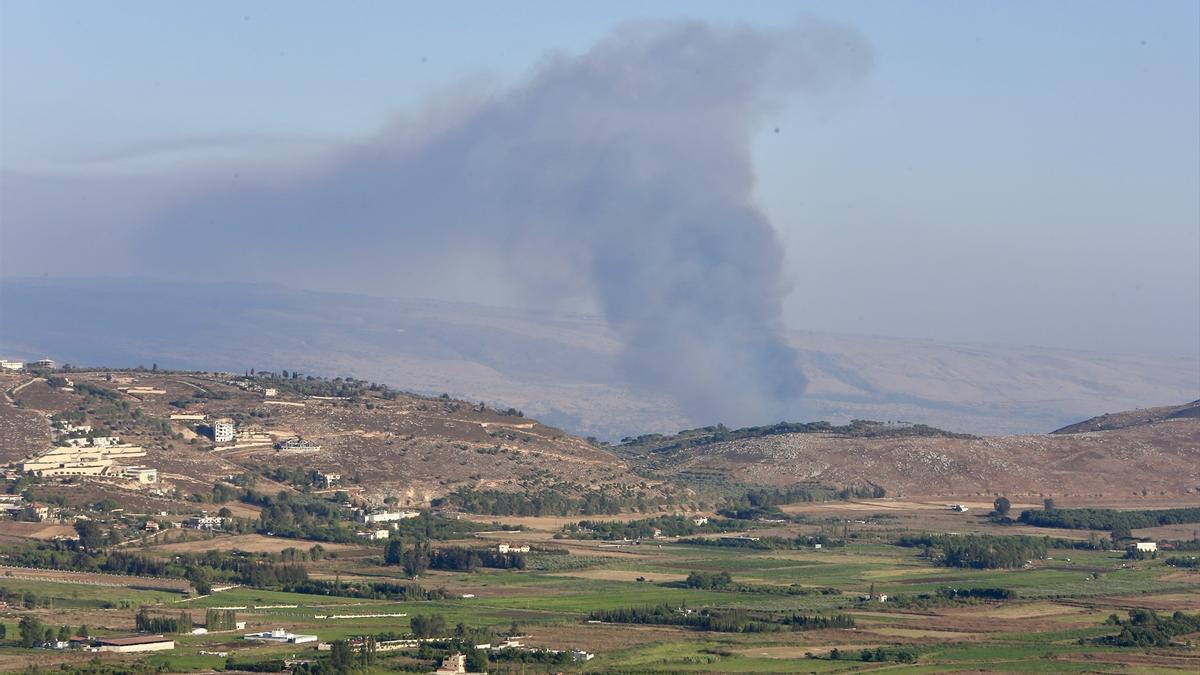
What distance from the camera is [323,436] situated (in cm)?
12719

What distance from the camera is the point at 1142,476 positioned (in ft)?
455

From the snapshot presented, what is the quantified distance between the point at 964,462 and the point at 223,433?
172ft

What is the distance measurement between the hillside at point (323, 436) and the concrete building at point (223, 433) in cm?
74

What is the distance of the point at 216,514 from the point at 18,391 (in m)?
25.8

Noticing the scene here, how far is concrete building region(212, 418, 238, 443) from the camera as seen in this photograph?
122125 millimetres

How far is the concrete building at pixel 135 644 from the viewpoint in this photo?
216 ft

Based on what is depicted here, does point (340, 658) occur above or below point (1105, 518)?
below

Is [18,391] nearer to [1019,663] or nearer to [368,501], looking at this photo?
[368,501]

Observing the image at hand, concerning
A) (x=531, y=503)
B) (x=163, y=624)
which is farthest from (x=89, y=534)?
(x=531, y=503)

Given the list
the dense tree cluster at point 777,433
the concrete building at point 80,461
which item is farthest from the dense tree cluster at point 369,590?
the dense tree cluster at point 777,433

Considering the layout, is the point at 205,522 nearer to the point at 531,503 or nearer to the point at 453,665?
the point at 531,503

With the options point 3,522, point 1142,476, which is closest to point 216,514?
point 3,522

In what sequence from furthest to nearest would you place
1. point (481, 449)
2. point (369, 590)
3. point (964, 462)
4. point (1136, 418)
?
point (1136, 418), point (964, 462), point (481, 449), point (369, 590)

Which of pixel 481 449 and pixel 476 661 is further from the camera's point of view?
pixel 481 449
